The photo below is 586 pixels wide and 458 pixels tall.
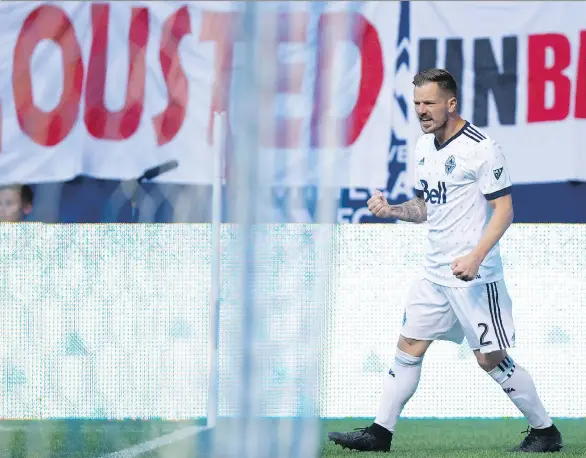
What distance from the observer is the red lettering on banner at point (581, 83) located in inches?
309

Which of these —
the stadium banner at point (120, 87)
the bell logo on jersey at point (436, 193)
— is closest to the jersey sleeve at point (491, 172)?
the bell logo on jersey at point (436, 193)

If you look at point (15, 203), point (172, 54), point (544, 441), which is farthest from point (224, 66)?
point (172, 54)

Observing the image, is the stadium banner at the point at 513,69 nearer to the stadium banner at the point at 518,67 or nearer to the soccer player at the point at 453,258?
the stadium banner at the point at 518,67

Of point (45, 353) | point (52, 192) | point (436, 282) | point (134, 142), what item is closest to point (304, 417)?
point (436, 282)

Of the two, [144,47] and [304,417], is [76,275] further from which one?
[304,417]

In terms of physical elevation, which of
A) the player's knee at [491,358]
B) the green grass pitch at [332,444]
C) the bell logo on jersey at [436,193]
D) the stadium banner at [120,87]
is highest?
the stadium banner at [120,87]

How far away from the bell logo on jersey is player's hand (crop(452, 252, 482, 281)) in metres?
0.39

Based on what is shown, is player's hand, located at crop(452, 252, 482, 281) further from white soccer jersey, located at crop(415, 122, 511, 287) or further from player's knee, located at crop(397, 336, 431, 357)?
player's knee, located at crop(397, 336, 431, 357)

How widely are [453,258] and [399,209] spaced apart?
0.28 metres

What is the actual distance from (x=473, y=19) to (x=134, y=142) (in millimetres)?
2323

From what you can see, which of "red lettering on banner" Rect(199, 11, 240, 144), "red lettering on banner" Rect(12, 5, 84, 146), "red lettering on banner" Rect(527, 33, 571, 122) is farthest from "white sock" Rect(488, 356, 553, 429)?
"red lettering on banner" Rect(527, 33, 571, 122)

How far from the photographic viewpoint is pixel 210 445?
300 cm

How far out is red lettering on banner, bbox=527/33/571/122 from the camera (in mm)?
7859

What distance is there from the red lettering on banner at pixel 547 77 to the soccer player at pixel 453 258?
11.1 feet
